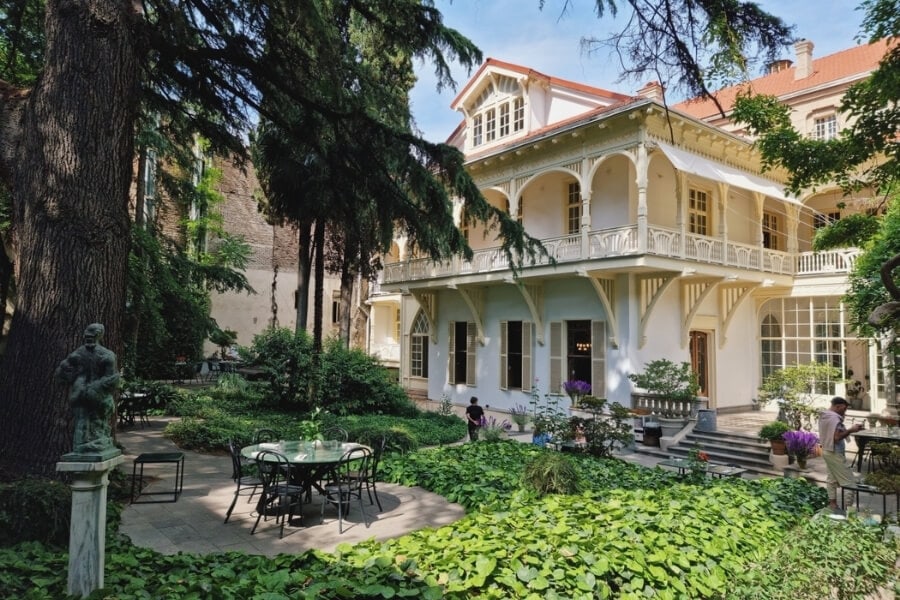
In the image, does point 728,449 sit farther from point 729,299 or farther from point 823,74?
point 823,74

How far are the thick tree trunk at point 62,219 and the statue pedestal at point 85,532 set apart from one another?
2671mm

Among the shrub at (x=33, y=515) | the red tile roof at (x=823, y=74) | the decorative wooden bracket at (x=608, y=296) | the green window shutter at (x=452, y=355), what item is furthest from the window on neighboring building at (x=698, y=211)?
the shrub at (x=33, y=515)

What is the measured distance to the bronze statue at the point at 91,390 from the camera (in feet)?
11.7

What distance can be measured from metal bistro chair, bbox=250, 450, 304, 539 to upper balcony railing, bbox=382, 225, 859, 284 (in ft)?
22.5

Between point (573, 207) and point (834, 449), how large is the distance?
35.5 ft

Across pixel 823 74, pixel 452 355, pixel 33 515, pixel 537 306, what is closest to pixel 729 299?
pixel 537 306

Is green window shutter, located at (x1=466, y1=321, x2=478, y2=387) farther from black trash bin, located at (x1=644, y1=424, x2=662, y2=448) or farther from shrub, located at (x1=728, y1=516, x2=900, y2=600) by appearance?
shrub, located at (x1=728, y1=516, x2=900, y2=600)

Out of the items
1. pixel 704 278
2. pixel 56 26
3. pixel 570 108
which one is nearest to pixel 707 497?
pixel 56 26

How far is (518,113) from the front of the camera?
1858cm

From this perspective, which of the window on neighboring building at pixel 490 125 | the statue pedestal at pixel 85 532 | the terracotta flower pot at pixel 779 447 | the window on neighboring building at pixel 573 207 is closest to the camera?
the statue pedestal at pixel 85 532

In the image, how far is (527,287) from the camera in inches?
663

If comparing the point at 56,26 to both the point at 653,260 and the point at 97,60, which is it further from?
the point at 653,260

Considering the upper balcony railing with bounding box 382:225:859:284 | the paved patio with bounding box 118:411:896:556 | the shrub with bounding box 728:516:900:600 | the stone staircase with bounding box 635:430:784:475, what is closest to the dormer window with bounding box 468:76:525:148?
the upper balcony railing with bounding box 382:225:859:284

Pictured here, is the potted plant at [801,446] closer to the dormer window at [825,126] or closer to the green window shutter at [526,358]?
the green window shutter at [526,358]
